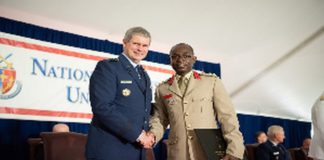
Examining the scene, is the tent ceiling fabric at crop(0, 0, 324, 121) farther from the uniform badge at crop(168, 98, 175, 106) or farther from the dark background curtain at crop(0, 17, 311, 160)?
the uniform badge at crop(168, 98, 175, 106)

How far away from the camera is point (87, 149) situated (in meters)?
1.60

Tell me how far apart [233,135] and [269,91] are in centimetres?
538

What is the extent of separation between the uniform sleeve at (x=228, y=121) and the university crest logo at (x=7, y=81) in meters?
2.77

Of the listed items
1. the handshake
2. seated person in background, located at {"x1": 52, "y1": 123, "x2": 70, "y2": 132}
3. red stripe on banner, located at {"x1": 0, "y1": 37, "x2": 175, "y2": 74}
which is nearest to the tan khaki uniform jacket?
the handshake

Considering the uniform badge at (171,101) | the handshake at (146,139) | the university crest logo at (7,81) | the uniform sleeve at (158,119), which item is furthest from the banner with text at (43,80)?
the handshake at (146,139)

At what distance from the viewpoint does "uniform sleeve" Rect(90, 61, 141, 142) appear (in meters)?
1.55

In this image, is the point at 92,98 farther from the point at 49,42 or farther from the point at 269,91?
the point at 269,91

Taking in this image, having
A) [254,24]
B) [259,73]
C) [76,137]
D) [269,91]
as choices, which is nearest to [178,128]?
[76,137]

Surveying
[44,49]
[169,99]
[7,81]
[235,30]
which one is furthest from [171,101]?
[235,30]

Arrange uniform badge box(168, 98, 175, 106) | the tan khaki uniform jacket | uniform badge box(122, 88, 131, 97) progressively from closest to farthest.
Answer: uniform badge box(122, 88, 131, 97)
the tan khaki uniform jacket
uniform badge box(168, 98, 175, 106)

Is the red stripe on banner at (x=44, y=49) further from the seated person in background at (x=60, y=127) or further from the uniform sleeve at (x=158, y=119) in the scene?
the uniform sleeve at (x=158, y=119)

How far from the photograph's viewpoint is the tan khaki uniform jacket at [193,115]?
→ 71.7 inches

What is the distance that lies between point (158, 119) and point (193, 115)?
0.21 meters

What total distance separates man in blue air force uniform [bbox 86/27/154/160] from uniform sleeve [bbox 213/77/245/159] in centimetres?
38
